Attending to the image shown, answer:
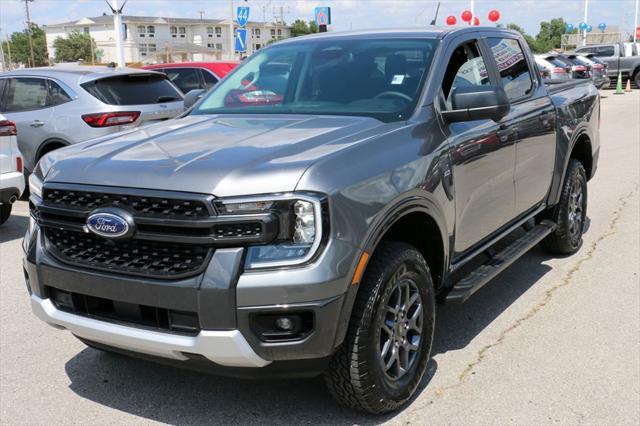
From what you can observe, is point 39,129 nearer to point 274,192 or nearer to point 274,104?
point 274,104

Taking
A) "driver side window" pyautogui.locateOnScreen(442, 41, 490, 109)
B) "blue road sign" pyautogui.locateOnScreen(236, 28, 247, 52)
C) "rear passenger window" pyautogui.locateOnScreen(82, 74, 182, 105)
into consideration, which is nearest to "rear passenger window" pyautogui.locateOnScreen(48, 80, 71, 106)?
"rear passenger window" pyautogui.locateOnScreen(82, 74, 182, 105)

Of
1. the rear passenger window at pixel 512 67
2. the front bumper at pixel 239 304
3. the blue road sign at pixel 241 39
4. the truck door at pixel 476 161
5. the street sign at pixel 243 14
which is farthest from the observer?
the street sign at pixel 243 14

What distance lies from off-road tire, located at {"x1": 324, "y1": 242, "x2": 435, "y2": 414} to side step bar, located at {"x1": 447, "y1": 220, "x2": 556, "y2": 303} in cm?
62

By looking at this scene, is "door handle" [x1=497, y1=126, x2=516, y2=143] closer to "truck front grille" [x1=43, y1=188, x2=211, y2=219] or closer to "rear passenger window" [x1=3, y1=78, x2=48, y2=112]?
"truck front grille" [x1=43, y1=188, x2=211, y2=219]

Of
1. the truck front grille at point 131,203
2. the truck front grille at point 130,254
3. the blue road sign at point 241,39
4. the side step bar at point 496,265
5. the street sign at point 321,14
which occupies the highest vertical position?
the street sign at point 321,14

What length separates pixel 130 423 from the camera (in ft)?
11.4

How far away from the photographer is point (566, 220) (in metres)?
6.03

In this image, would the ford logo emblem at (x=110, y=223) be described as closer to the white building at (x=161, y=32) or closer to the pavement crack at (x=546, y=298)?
the pavement crack at (x=546, y=298)

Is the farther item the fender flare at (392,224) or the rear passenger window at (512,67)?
the rear passenger window at (512,67)

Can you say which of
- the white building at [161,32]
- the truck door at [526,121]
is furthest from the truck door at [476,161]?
the white building at [161,32]

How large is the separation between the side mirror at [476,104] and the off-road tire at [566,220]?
2.27 meters

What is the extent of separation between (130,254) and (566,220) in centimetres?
417

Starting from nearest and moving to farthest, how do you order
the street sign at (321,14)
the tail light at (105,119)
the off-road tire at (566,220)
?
the off-road tire at (566,220), the tail light at (105,119), the street sign at (321,14)

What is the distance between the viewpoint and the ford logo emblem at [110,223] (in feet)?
9.89
